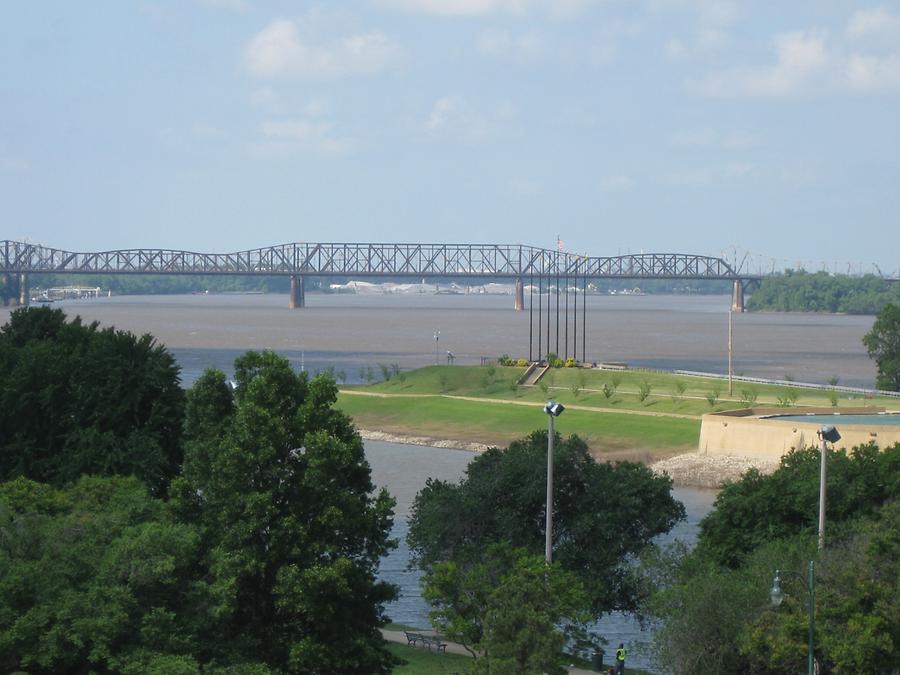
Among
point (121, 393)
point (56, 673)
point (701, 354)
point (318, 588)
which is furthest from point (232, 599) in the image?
point (701, 354)

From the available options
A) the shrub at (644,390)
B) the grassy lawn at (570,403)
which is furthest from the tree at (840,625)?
the shrub at (644,390)

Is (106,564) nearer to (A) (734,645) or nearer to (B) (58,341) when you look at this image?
(A) (734,645)

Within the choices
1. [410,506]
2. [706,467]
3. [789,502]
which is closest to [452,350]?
[706,467]

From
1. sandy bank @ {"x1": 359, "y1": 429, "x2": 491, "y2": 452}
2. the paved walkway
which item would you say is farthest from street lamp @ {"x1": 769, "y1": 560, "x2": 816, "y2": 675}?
sandy bank @ {"x1": 359, "y1": 429, "x2": 491, "y2": 452}

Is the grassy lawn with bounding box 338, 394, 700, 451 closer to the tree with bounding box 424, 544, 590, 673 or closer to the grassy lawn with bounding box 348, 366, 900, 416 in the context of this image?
the grassy lawn with bounding box 348, 366, 900, 416

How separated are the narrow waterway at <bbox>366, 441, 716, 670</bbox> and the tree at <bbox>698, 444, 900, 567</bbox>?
2.83m

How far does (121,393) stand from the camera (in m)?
37.7

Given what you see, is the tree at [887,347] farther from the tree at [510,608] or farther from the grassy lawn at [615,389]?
the tree at [510,608]

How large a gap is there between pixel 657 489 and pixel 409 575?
793cm

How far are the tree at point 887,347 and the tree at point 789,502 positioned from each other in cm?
4773

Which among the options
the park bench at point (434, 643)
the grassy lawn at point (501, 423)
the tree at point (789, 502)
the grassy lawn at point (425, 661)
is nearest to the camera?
the grassy lawn at point (425, 661)

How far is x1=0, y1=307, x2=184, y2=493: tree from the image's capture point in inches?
1425

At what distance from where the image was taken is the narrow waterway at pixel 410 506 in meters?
33.3

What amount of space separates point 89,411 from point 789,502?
1734 centimetres
